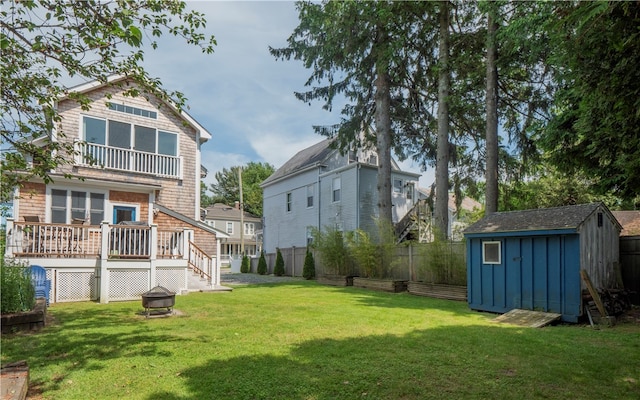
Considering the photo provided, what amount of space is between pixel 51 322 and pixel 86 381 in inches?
157

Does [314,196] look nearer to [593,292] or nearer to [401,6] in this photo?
[401,6]

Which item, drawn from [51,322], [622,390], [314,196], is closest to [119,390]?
[51,322]

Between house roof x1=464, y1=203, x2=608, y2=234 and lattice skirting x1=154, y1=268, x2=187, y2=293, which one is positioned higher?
house roof x1=464, y1=203, x2=608, y2=234

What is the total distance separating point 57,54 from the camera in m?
4.76

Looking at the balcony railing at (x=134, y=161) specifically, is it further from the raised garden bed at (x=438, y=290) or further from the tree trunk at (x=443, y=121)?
the tree trunk at (x=443, y=121)

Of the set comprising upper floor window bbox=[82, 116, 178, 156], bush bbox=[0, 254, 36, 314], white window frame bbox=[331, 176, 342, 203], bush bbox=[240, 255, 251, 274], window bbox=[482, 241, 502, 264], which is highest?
upper floor window bbox=[82, 116, 178, 156]

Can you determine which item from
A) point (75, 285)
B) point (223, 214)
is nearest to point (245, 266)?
point (75, 285)

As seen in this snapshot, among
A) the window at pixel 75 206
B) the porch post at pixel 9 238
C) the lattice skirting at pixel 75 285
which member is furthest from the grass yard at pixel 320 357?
the window at pixel 75 206

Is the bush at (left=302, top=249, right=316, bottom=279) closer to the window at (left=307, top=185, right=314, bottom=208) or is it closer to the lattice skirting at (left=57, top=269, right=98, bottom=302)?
the window at (left=307, top=185, right=314, bottom=208)

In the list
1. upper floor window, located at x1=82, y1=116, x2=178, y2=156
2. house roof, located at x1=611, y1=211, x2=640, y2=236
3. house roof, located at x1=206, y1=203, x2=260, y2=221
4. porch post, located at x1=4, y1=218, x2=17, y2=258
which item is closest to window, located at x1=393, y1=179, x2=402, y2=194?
house roof, located at x1=611, y1=211, x2=640, y2=236

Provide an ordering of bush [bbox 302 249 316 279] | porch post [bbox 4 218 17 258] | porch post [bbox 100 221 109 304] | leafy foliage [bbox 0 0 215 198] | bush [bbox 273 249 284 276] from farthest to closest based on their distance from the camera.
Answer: bush [bbox 273 249 284 276]
bush [bbox 302 249 316 279]
porch post [bbox 100 221 109 304]
porch post [bbox 4 218 17 258]
leafy foliage [bbox 0 0 215 198]

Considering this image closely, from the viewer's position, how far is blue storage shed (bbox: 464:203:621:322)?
7762mm

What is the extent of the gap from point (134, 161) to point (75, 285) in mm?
5486

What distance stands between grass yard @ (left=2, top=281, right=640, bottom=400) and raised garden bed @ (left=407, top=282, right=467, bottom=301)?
325 cm
